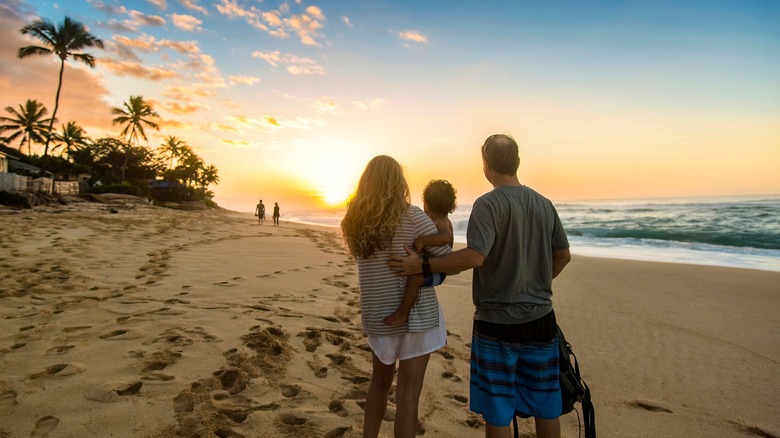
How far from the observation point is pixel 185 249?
409 inches

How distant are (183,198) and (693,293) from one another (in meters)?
47.4

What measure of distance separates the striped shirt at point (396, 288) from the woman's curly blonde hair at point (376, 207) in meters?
0.06

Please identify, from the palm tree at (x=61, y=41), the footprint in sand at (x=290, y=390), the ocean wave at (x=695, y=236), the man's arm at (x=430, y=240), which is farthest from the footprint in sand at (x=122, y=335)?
the palm tree at (x=61, y=41)

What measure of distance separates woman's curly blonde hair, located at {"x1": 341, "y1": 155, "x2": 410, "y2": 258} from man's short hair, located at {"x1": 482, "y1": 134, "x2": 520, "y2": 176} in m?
0.56

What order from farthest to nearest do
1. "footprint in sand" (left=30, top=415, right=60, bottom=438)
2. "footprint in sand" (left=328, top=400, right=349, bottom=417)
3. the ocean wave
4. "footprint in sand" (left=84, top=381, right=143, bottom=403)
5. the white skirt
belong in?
the ocean wave
"footprint in sand" (left=328, top=400, right=349, bottom=417)
"footprint in sand" (left=84, top=381, right=143, bottom=403)
"footprint in sand" (left=30, top=415, right=60, bottom=438)
the white skirt

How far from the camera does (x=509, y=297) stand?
89.7 inches

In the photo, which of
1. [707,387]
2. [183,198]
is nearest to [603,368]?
[707,387]

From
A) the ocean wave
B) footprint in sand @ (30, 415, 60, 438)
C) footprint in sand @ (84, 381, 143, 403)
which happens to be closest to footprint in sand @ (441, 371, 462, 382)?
footprint in sand @ (84, 381, 143, 403)

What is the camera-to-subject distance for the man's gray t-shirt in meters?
2.25

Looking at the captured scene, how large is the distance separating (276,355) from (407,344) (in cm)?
211

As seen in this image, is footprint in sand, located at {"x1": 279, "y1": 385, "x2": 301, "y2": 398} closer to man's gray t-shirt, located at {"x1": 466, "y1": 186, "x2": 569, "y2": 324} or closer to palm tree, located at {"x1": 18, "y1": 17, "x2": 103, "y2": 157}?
man's gray t-shirt, located at {"x1": 466, "y1": 186, "x2": 569, "y2": 324}

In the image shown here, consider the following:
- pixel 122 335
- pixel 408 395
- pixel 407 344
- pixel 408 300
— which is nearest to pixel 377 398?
pixel 408 395

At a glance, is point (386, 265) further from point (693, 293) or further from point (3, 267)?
point (693, 293)

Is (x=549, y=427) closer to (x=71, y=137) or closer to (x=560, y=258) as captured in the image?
(x=560, y=258)
